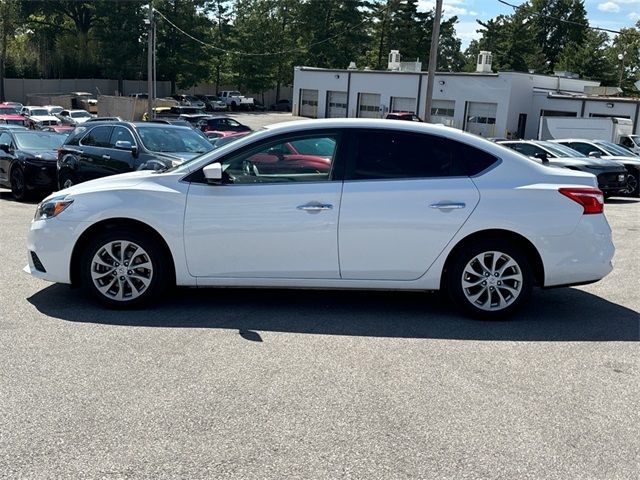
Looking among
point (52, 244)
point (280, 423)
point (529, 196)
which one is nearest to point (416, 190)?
point (529, 196)

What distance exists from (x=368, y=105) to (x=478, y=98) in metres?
11.0

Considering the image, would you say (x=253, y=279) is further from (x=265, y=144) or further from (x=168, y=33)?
(x=168, y=33)

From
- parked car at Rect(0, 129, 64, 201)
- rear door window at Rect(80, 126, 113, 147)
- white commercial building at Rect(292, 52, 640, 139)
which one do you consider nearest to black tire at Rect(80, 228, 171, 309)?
rear door window at Rect(80, 126, 113, 147)

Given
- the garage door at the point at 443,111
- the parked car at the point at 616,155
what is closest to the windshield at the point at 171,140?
the parked car at the point at 616,155

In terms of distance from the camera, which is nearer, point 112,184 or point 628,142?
point 112,184

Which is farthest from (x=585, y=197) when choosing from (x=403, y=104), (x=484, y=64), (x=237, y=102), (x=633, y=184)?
(x=237, y=102)

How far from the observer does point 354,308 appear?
627cm

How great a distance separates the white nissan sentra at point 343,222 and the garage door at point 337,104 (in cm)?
5483

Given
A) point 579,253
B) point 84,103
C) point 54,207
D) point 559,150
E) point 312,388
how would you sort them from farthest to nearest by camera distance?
point 84,103
point 559,150
point 54,207
point 579,253
point 312,388

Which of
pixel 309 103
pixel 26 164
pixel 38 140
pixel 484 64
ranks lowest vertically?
pixel 26 164

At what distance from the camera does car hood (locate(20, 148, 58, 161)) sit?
13984 millimetres

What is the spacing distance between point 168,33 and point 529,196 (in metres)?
Result: 76.0

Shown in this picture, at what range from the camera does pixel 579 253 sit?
580 centimetres

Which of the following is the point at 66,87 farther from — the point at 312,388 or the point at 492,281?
the point at 312,388
